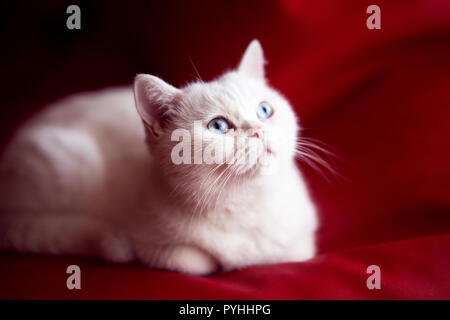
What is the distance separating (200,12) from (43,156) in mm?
761

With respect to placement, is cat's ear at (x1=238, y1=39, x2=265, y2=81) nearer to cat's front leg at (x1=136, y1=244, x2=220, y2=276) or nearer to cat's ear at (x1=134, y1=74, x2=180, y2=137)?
cat's ear at (x1=134, y1=74, x2=180, y2=137)

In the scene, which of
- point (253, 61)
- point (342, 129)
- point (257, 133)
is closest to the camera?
point (257, 133)

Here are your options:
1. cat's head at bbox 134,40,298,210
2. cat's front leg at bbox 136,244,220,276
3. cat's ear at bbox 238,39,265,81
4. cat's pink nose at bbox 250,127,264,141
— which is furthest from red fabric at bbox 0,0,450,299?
cat's pink nose at bbox 250,127,264,141

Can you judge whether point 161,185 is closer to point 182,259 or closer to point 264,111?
point 182,259

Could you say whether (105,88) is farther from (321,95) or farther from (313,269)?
(313,269)

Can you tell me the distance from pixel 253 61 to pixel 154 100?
0.37m

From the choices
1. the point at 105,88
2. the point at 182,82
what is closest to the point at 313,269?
the point at 182,82

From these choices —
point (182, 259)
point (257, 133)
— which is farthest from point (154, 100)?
point (182, 259)

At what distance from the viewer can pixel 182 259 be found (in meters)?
1.16

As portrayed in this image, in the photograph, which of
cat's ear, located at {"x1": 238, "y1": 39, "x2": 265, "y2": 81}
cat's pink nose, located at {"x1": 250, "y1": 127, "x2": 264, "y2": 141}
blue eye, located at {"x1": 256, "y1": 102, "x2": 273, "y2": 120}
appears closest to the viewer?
cat's pink nose, located at {"x1": 250, "y1": 127, "x2": 264, "y2": 141}

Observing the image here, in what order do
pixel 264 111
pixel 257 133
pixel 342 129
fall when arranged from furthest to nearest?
pixel 342 129
pixel 264 111
pixel 257 133

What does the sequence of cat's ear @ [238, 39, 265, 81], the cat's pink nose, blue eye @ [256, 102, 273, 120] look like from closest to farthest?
the cat's pink nose
blue eye @ [256, 102, 273, 120]
cat's ear @ [238, 39, 265, 81]

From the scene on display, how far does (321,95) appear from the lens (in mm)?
1604

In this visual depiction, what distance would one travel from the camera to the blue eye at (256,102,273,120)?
3.59 ft
